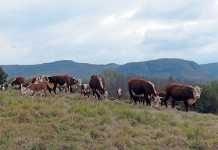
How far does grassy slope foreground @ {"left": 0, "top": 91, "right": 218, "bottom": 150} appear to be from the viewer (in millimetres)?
15408

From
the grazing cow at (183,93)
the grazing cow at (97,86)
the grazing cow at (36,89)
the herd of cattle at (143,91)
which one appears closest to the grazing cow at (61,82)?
the herd of cattle at (143,91)

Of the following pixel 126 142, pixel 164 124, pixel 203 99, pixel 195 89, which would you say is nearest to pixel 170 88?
pixel 195 89

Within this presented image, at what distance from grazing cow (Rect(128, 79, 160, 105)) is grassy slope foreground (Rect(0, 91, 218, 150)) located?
7089 mm

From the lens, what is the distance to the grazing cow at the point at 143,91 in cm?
2794

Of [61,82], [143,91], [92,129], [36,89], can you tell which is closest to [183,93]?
[143,91]

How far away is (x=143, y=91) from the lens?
28.2 meters

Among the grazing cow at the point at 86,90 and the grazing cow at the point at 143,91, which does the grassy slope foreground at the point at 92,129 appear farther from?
the grazing cow at the point at 86,90

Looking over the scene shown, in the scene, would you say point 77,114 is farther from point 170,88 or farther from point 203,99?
point 203,99

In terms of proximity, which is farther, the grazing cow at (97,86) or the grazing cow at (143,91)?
the grazing cow at (97,86)

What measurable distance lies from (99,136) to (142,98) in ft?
41.9

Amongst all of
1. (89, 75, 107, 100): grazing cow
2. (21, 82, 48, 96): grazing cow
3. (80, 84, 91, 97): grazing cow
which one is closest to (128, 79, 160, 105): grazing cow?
(89, 75, 107, 100): grazing cow

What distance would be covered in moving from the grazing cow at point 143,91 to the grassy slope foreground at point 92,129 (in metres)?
7.09

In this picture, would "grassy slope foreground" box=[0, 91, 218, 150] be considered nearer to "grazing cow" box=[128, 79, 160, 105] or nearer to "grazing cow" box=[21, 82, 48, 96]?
"grazing cow" box=[21, 82, 48, 96]

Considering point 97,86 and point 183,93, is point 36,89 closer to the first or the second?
point 97,86
